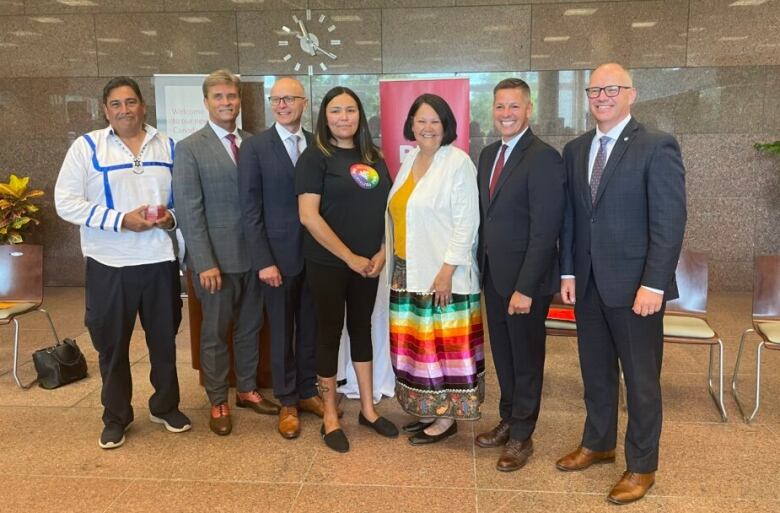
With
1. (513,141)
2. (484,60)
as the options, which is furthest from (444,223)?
(484,60)

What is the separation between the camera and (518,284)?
8.66 ft

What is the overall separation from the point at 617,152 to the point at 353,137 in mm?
1227

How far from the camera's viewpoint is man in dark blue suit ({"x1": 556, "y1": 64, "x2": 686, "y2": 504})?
91.7 inches

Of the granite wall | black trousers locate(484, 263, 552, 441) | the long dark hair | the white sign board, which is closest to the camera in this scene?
black trousers locate(484, 263, 552, 441)

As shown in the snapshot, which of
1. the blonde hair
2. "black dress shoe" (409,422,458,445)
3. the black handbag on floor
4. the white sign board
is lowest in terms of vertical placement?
"black dress shoe" (409,422,458,445)

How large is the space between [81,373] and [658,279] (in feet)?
11.8

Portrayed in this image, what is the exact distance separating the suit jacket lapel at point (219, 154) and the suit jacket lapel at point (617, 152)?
1.79 metres

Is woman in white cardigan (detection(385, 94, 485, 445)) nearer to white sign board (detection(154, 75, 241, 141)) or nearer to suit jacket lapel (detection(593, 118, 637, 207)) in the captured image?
suit jacket lapel (detection(593, 118, 637, 207))

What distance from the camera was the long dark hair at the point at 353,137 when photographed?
113 inches

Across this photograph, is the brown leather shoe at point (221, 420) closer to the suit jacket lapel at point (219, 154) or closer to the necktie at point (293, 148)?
the suit jacket lapel at point (219, 154)

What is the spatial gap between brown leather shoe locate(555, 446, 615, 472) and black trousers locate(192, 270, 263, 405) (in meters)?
1.74

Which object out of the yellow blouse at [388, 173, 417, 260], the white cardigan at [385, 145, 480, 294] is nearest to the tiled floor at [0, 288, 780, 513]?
the white cardigan at [385, 145, 480, 294]

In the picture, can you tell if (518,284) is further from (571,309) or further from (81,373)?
(81,373)

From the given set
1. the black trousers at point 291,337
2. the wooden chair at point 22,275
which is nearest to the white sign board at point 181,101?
the wooden chair at point 22,275
